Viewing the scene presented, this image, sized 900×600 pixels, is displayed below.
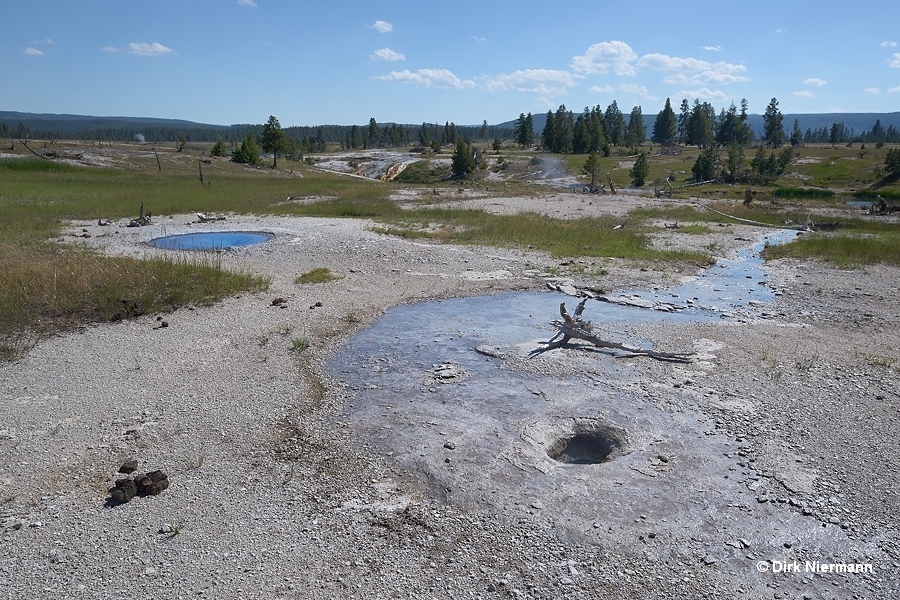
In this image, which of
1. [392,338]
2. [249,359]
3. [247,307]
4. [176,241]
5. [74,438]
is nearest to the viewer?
[74,438]

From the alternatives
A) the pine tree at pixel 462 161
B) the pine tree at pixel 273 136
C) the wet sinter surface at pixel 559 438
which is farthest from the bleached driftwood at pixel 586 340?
the pine tree at pixel 273 136

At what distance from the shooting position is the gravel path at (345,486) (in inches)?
230

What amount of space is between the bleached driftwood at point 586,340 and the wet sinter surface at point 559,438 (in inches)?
10.8

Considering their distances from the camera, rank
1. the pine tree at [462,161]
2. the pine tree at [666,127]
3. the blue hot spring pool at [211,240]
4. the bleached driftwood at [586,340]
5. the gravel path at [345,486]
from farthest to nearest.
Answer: the pine tree at [666,127] < the pine tree at [462,161] < the blue hot spring pool at [211,240] < the bleached driftwood at [586,340] < the gravel path at [345,486]

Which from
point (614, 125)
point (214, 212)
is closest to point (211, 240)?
point (214, 212)

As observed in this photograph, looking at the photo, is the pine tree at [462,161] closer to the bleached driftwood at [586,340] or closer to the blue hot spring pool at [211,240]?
the blue hot spring pool at [211,240]

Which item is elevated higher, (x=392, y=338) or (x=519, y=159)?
(x=519, y=159)

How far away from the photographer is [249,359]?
38.4 feet

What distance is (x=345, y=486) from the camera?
24.4 ft

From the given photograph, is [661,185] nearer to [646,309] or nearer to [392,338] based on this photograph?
[646,309]

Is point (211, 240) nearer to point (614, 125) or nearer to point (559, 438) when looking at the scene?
point (559, 438)

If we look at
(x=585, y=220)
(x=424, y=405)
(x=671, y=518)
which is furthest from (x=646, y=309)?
(x=585, y=220)

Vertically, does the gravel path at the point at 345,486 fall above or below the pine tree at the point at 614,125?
below

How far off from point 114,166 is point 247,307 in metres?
57.6
